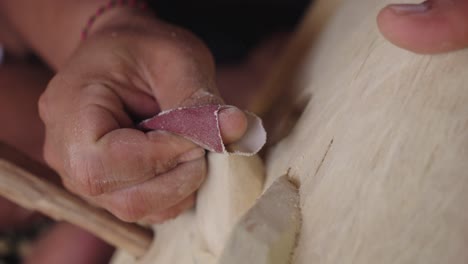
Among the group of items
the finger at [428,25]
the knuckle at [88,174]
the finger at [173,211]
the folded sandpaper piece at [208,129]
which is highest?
the finger at [428,25]

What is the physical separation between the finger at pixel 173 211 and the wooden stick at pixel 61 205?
0.11ft

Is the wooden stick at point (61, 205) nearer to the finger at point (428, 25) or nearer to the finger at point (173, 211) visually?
the finger at point (173, 211)

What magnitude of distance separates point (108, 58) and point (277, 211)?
0.22 m

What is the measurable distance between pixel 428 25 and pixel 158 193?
0.22 meters

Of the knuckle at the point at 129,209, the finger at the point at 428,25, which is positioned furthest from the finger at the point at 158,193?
the finger at the point at 428,25

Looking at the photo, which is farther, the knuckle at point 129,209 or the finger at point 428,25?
the knuckle at point 129,209

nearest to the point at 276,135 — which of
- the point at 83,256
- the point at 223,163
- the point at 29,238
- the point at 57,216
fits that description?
the point at 223,163

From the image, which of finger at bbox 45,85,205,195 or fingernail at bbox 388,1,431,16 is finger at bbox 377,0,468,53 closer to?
fingernail at bbox 388,1,431,16

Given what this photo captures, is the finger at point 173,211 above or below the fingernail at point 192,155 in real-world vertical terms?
below

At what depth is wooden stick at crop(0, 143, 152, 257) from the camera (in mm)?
433

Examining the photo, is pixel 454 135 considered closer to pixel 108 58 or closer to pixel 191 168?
pixel 191 168

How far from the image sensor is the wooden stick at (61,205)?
433 mm

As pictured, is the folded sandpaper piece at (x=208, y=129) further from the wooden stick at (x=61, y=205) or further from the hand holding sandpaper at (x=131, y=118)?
the wooden stick at (x=61, y=205)

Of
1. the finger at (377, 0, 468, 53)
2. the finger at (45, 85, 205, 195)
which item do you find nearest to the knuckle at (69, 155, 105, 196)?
the finger at (45, 85, 205, 195)
